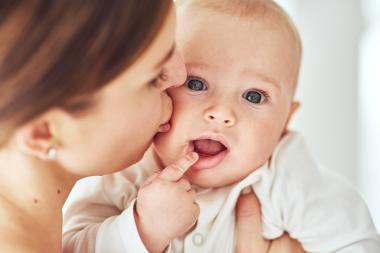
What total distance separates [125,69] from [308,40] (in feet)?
3.93

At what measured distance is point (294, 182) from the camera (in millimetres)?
1108

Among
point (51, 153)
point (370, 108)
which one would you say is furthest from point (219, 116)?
point (370, 108)

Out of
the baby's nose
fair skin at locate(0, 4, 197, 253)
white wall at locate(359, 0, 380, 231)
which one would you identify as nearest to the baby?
the baby's nose

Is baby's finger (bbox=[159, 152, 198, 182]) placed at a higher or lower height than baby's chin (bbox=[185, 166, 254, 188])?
higher

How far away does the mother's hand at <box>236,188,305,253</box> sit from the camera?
1099mm

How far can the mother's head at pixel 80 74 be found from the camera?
773 mm

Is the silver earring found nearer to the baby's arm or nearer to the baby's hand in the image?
the baby's hand

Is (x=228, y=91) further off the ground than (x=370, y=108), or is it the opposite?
(x=228, y=91)

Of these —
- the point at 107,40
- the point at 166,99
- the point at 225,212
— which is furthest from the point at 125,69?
the point at 225,212

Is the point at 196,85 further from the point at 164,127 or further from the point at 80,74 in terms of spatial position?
the point at 80,74

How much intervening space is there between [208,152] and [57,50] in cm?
37

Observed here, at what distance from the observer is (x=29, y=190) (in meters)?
0.89

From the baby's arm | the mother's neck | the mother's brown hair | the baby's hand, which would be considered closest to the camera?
the mother's brown hair

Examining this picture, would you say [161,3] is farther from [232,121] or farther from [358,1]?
[358,1]
